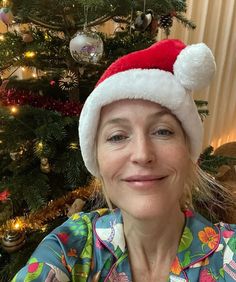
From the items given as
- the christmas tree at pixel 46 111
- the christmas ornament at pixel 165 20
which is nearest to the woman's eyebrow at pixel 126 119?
the christmas tree at pixel 46 111

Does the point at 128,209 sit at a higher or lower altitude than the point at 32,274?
higher

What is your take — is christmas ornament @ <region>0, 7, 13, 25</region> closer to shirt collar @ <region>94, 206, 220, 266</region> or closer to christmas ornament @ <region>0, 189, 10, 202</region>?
christmas ornament @ <region>0, 189, 10, 202</region>

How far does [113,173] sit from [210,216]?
860mm

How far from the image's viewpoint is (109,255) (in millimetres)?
743

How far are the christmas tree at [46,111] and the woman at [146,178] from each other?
295 mm

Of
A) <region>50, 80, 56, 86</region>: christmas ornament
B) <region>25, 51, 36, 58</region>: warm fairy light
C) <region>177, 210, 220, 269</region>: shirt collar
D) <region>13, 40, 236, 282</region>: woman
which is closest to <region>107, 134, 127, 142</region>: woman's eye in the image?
<region>13, 40, 236, 282</region>: woman

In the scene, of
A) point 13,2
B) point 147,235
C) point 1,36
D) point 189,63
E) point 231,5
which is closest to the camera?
point 189,63

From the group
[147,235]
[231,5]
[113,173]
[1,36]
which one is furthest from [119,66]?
[231,5]

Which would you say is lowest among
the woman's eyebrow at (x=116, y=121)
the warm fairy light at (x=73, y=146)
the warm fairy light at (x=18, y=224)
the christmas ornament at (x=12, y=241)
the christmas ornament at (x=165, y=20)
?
the christmas ornament at (x=12, y=241)

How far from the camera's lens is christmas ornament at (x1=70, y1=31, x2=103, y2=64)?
3.05 feet

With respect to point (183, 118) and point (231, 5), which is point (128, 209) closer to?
point (183, 118)

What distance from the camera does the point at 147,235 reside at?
2.49ft

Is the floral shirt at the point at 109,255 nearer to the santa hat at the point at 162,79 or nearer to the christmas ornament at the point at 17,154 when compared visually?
the santa hat at the point at 162,79

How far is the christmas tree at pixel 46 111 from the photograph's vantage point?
3.22 ft
